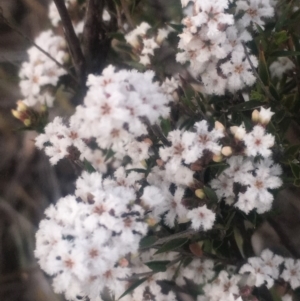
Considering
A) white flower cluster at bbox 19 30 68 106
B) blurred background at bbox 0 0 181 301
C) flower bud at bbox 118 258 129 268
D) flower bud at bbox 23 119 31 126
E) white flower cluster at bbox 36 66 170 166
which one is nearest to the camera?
white flower cluster at bbox 36 66 170 166

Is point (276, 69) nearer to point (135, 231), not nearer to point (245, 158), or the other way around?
point (245, 158)

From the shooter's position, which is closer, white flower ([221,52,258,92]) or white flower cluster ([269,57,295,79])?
white flower ([221,52,258,92])

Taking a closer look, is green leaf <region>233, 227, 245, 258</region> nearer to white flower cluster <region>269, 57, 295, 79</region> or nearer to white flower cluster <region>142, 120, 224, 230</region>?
white flower cluster <region>142, 120, 224, 230</region>

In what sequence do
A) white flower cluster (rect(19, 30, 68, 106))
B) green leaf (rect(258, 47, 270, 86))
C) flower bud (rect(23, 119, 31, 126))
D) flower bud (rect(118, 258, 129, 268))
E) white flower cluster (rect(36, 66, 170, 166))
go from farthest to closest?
white flower cluster (rect(19, 30, 68, 106)), flower bud (rect(23, 119, 31, 126)), green leaf (rect(258, 47, 270, 86)), flower bud (rect(118, 258, 129, 268)), white flower cluster (rect(36, 66, 170, 166))

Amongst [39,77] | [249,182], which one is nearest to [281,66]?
[249,182]

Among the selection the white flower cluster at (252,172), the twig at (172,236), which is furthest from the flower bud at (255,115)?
the twig at (172,236)

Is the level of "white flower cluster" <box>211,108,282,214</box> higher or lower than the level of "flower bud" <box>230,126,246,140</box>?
lower

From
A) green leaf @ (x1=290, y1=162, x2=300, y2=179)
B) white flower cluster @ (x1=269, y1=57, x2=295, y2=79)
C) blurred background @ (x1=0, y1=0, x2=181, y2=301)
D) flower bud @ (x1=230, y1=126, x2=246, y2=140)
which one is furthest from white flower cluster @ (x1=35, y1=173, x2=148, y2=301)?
blurred background @ (x1=0, y1=0, x2=181, y2=301)
